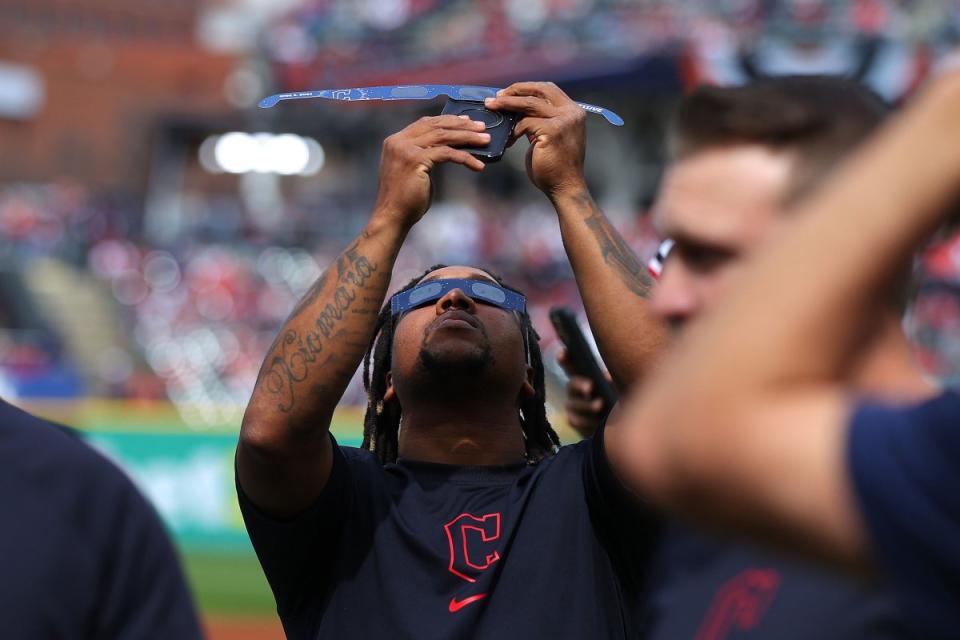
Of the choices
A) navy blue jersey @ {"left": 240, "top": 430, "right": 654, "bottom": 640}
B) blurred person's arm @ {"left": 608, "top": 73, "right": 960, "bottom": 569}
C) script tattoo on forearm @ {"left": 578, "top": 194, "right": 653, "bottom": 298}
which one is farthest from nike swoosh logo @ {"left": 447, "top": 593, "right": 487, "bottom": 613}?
blurred person's arm @ {"left": 608, "top": 73, "right": 960, "bottom": 569}

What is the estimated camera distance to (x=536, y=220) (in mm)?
22406

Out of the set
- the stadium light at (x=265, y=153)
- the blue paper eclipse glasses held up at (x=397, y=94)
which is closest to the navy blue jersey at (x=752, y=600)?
the blue paper eclipse glasses held up at (x=397, y=94)

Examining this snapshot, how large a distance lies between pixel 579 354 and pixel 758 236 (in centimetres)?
194

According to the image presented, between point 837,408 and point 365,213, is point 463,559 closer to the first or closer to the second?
point 837,408

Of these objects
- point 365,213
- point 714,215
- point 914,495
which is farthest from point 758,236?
point 365,213

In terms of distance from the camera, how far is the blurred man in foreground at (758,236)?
4.38ft

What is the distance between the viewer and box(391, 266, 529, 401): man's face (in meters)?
2.86

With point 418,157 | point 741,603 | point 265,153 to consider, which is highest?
point 418,157

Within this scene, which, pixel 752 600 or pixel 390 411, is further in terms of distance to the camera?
pixel 390 411

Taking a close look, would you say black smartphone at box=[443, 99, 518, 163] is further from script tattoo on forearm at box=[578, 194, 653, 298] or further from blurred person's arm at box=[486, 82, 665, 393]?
script tattoo on forearm at box=[578, 194, 653, 298]

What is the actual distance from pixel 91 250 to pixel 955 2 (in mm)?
18775

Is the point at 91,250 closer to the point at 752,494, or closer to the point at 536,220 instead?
the point at 536,220

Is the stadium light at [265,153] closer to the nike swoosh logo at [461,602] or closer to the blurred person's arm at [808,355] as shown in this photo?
the nike swoosh logo at [461,602]

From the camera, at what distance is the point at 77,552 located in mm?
1675
